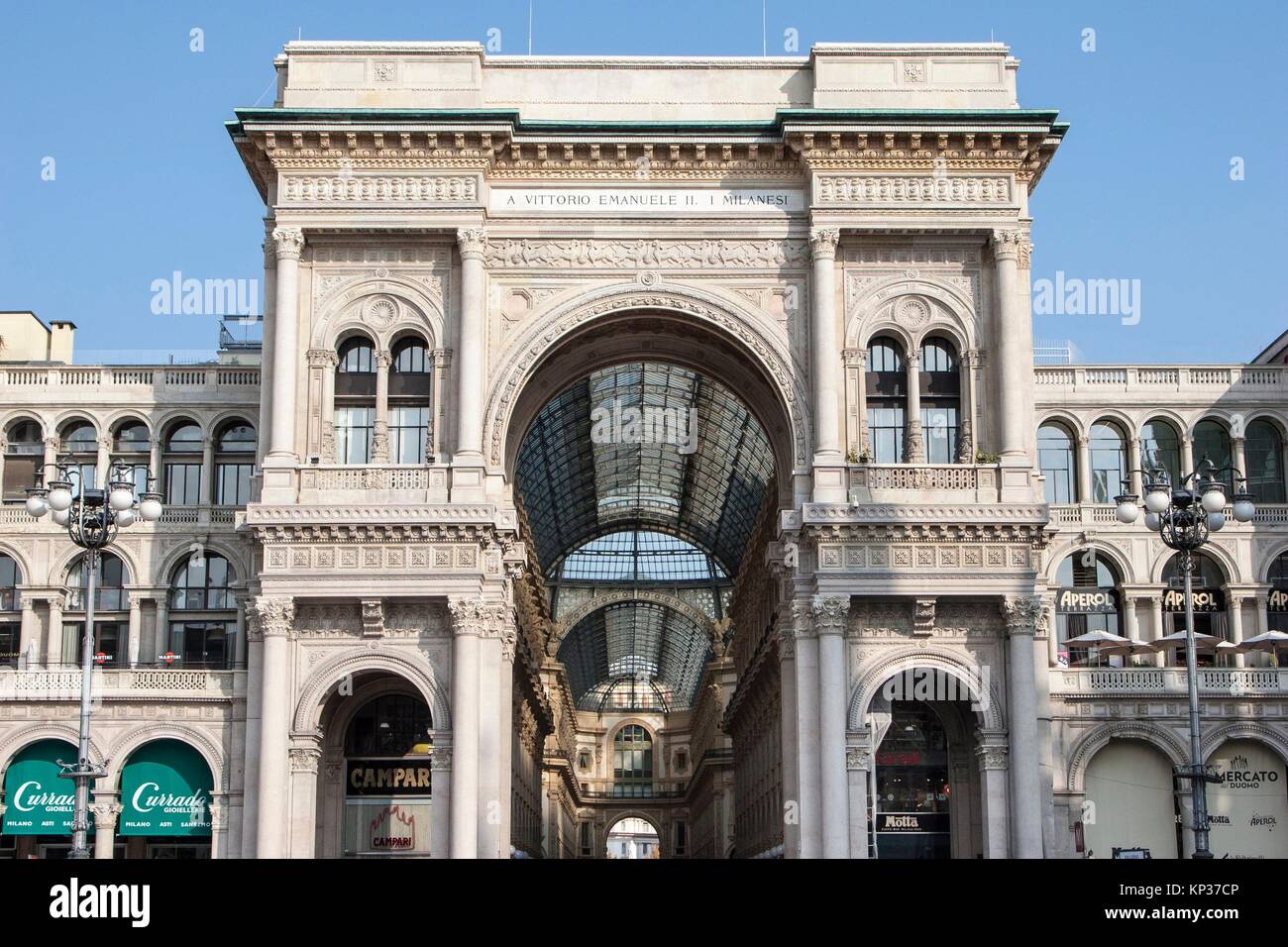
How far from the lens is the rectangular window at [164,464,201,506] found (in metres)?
62.1

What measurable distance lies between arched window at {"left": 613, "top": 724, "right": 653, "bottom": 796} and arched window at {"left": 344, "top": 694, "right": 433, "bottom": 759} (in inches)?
4241

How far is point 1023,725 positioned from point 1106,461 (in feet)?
52.9

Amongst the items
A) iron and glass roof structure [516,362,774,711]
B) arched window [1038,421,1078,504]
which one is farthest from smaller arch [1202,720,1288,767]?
iron and glass roof structure [516,362,774,711]

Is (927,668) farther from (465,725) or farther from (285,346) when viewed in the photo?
(285,346)

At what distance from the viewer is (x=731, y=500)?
97062 mm

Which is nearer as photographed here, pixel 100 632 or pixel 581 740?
pixel 100 632

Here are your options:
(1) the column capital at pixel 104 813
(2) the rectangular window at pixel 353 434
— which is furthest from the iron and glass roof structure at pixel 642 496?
(1) the column capital at pixel 104 813

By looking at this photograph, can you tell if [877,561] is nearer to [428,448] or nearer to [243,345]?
[428,448]

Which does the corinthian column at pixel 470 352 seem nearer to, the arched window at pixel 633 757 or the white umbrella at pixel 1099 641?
the white umbrella at pixel 1099 641

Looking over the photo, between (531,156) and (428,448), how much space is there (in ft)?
32.0
